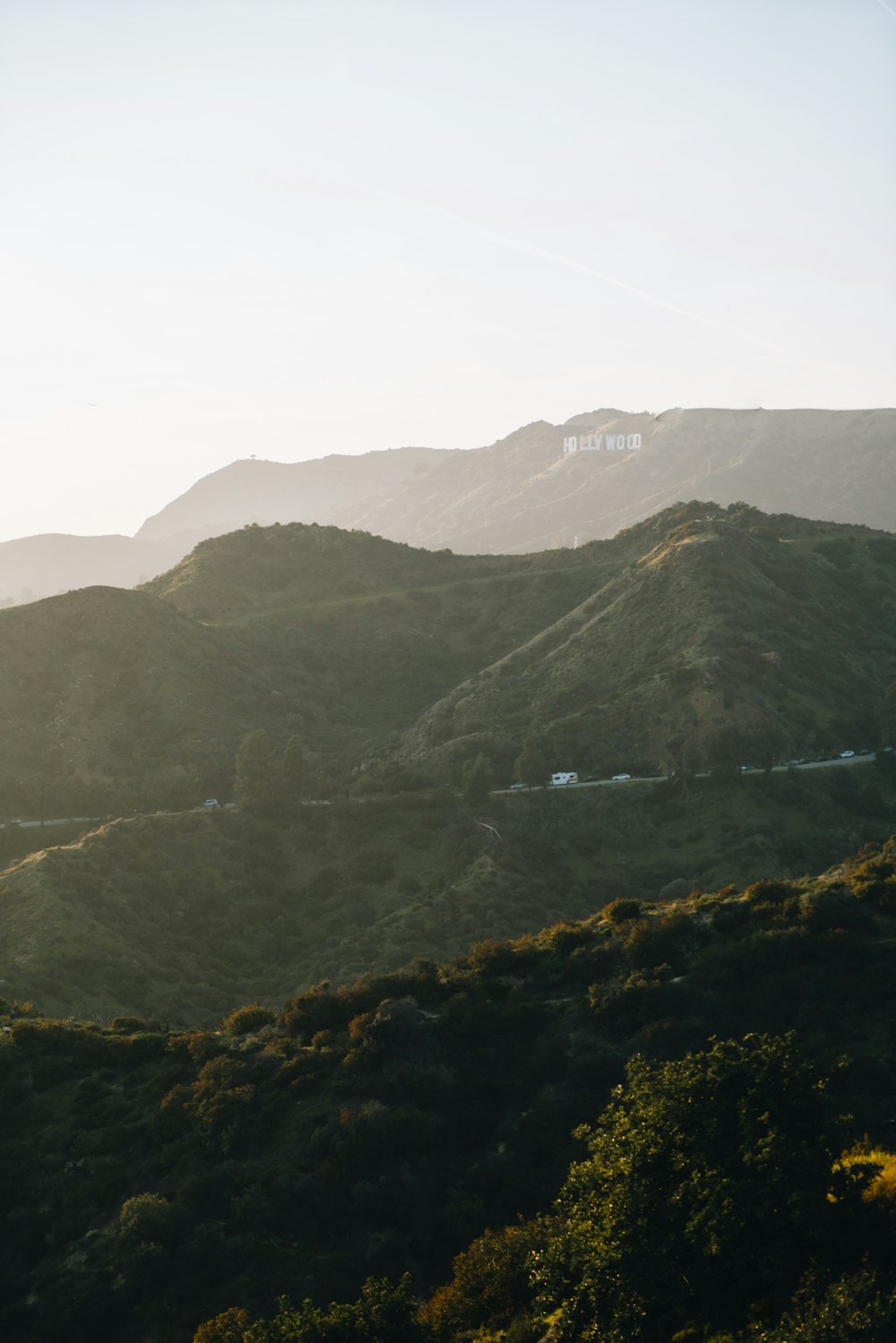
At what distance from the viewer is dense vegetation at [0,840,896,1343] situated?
2062cm

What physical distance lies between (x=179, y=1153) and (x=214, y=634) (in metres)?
83.1

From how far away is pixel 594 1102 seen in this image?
31.2m

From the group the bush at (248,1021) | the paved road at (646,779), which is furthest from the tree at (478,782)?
the bush at (248,1021)

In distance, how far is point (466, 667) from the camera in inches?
4660

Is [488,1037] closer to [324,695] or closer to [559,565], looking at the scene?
[324,695]

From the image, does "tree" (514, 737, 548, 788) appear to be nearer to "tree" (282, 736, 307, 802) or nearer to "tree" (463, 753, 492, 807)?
"tree" (463, 753, 492, 807)

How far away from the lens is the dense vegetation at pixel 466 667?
8762 centimetres

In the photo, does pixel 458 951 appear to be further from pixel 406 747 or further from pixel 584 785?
pixel 406 747

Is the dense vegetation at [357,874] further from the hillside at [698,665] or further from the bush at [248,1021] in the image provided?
the bush at [248,1021]

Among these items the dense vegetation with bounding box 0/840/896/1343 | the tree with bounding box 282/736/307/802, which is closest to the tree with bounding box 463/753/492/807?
the tree with bounding box 282/736/307/802

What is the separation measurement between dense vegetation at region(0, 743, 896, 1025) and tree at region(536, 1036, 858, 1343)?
38474 millimetres

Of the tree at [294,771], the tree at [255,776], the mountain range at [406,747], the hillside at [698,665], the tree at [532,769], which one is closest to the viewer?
the mountain range at [406,747]

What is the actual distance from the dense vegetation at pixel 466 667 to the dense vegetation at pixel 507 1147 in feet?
140

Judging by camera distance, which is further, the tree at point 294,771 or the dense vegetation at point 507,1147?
the tree at point 294,771
